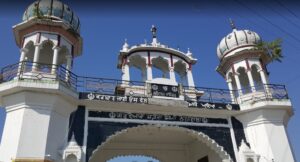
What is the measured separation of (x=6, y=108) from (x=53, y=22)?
4.15 m

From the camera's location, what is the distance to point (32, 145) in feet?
33.4

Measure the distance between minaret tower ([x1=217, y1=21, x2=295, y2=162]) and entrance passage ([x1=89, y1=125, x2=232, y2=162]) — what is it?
1633mm

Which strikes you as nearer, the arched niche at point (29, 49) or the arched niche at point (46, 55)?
the arched niche at point (29, 49)

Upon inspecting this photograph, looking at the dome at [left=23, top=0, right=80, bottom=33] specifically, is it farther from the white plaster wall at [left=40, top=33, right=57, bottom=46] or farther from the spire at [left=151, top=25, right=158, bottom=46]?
the spire at [left=151, top=25, right=158, bottom=46]

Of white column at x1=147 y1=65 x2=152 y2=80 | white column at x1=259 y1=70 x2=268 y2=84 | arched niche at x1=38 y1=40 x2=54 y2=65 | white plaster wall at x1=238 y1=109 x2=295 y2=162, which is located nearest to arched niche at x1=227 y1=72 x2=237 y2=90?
white column at x1=259 y1=70 x2=268 y2=84

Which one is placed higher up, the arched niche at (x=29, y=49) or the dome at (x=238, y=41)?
the dome at (x=238, y=41)

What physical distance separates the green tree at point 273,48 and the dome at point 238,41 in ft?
1.86

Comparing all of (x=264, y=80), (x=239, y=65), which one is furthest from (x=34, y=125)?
(x=264, y=80)

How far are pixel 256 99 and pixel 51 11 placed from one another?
10061 mm

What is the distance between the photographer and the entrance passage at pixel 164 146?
13.0 m

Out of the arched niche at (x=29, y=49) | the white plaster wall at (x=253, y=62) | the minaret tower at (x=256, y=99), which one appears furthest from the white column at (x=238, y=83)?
the arched niche at (x=29, y=49)

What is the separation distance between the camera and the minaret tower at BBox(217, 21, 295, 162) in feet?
42.7

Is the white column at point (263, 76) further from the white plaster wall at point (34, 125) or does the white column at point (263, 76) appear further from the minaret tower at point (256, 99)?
the white plaster wall at point (34, 125)

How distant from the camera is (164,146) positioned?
1563 cm
